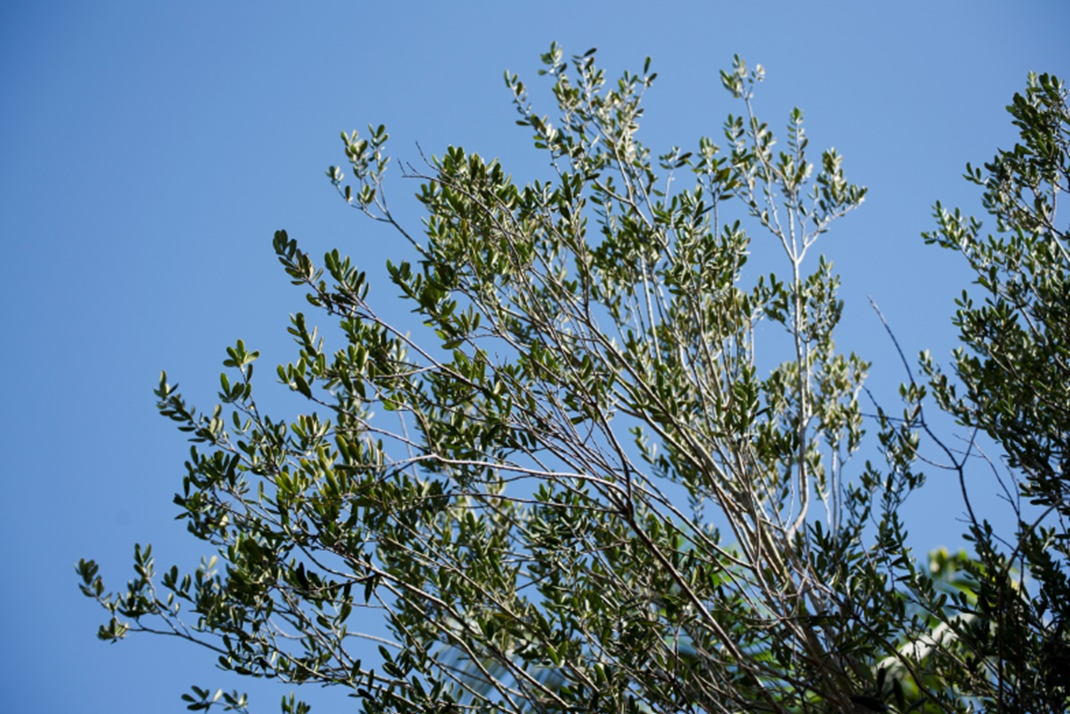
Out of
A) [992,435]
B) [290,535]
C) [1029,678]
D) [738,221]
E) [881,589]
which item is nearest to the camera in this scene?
[290,535]

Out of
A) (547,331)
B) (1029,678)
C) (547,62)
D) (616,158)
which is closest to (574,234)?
(547,331)

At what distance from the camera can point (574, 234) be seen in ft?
18.2

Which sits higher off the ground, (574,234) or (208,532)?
(574,234)

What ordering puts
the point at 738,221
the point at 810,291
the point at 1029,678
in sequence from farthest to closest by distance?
1. the point at 810,291
2. the point at 738,221
3. the point at 1029,678

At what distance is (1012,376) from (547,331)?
293cm

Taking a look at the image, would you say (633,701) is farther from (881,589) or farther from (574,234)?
(574,234)

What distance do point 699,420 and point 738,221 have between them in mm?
1498

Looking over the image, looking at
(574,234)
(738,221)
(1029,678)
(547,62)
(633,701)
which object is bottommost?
(1029,678)

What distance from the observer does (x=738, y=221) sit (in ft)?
21.1

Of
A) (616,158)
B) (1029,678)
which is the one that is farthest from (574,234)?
(1029,678)

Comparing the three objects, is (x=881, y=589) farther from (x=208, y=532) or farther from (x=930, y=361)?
(x=208, y=532)

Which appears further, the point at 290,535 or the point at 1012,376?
the point at 1012,376

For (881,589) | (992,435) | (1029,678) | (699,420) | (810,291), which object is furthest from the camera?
(810,291)

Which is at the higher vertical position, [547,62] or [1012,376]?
[547,62]
